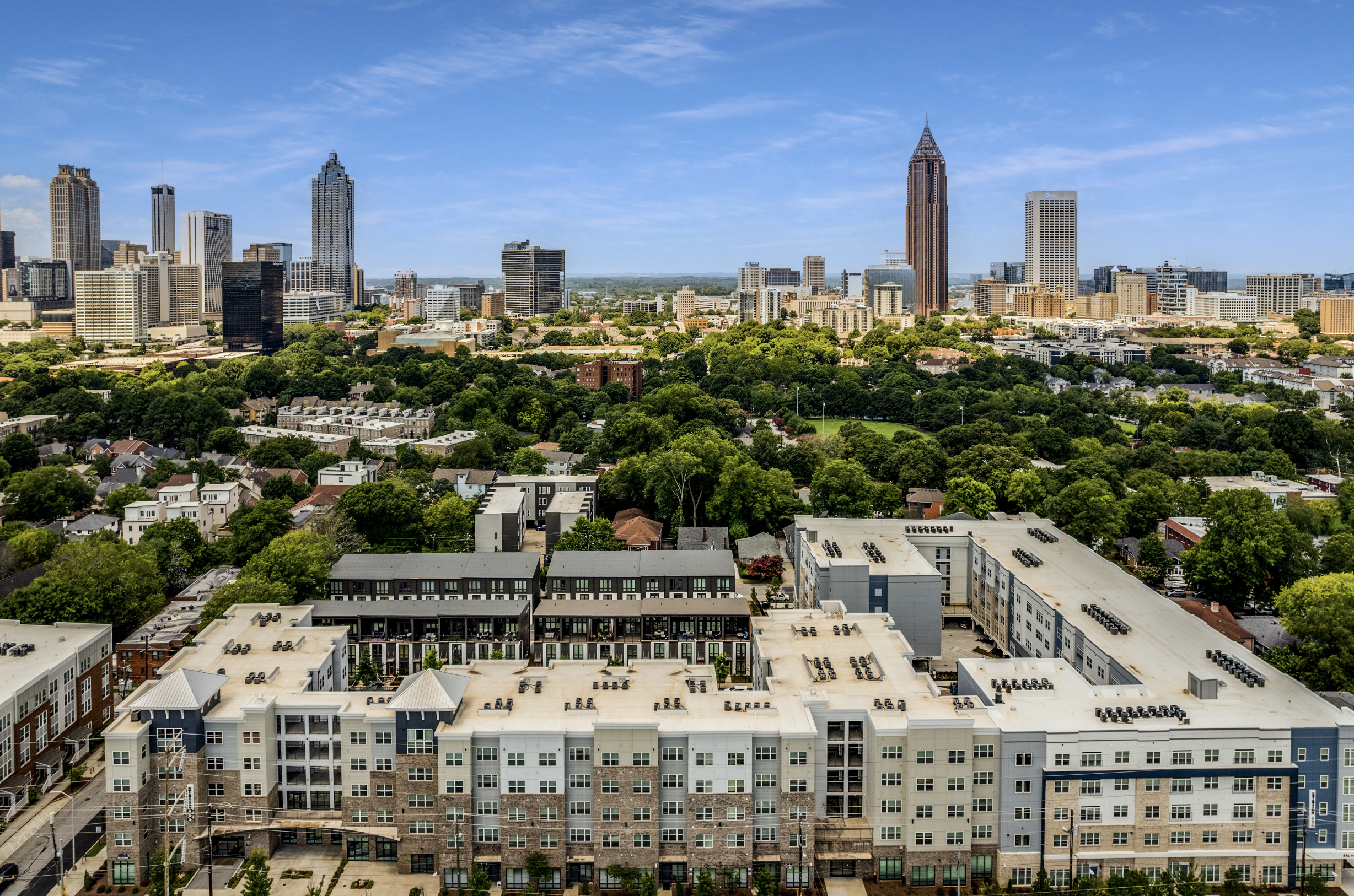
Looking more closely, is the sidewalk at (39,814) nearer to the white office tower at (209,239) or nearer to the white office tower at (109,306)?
the white office tower at (109,306)

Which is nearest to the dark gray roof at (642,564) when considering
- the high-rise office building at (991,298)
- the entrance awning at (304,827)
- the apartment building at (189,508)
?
the entrance awning at (304,827)

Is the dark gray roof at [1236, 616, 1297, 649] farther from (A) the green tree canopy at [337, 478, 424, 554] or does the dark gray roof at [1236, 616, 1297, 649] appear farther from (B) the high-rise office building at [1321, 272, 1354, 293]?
(B) the high-rise office building at [1321, 272, 1354, 293]

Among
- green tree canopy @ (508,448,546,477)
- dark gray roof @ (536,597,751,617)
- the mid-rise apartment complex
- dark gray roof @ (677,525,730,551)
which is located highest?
the mid-rise apartment complex

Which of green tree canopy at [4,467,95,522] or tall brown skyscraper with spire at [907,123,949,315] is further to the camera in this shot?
tall brown skyscraper with spire at [907,123,949,315]

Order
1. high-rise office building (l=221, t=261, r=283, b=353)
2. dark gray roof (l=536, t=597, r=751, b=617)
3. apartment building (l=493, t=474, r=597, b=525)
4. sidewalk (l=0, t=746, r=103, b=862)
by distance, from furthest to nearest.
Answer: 1. high-rise office building (l=221, t=261, r=283, b=353)
2. apartment building (l=493, t=474, r=597, b=525)
3. dark gray roof (l=536, t=597, r=751, b=617)
4. sidewalk (l=0, t=746, r=103, b=862)

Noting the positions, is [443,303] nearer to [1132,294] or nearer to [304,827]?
[1132,294]

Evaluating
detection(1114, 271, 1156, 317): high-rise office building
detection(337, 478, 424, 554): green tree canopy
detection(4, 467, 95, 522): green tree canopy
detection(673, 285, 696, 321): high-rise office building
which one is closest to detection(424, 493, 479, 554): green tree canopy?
detection(337, 478, 424, 554): green tree canopy
